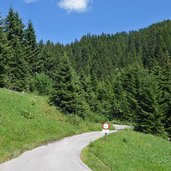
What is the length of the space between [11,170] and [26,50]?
65322mm

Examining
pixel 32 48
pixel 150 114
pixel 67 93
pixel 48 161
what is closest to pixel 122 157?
pixel 48 161

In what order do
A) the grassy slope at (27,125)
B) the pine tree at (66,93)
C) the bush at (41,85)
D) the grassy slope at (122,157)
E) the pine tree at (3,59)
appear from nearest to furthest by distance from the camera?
1. the grassy slope at (122,157)
2. the grassy slope at (27,125)
3. the pine tree at (66,93)
4. the pine tree at (3,59)
5. the bush at (41,85)

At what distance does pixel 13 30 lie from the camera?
77.8 meters

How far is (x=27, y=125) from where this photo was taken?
33.0 m

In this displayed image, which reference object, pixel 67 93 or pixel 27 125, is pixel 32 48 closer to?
pixel 67 93

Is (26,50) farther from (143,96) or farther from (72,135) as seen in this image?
(72,135)

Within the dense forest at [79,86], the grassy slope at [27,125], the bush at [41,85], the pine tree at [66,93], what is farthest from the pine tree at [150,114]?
the bush at [41,85]

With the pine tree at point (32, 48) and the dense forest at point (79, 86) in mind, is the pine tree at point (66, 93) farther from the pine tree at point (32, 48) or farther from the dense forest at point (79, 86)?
the pine tree at point (32, 48)

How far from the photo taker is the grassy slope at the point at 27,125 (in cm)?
2666

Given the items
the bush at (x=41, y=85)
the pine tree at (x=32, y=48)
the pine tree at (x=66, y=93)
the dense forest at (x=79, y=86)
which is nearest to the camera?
the pine tree at (x=66, y=93)

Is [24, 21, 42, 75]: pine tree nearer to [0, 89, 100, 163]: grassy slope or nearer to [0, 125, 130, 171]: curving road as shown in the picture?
[0, 89, 100, 163]: grassy slope

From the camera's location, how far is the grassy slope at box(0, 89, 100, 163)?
26661 millimetres

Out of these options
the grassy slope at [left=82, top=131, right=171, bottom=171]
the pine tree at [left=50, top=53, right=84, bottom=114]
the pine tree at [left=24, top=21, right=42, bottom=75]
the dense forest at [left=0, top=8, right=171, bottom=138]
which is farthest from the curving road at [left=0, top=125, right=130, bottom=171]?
the pine tree at [left=24, top=21, right=42, bottom=75]

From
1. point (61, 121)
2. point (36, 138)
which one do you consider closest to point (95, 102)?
point (61, 121)
